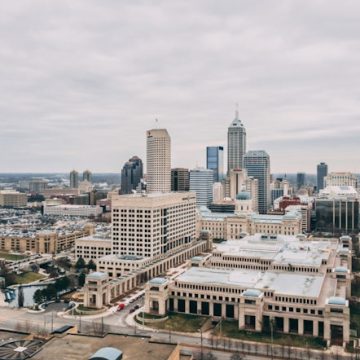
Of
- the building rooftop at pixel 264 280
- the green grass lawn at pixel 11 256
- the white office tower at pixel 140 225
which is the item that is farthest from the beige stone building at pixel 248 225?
the building rooftop at pixel 264 280

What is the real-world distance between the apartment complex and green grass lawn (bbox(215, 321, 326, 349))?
1469 millimetres

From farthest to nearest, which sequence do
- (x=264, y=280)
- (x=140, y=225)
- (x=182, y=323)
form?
(x=140, y=225) → (x=264, y=280) → (x=182, y=323)

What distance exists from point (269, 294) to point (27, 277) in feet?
219

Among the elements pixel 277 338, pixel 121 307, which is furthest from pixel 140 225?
pixel 277 338

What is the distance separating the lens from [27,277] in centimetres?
12406

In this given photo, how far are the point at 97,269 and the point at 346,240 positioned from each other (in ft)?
242

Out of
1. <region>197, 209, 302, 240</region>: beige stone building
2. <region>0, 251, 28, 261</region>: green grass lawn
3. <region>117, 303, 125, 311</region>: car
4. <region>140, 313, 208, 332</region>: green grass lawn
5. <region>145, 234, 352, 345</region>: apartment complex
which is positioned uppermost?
<region>197, 209, 302, 240</region>: beige stone building

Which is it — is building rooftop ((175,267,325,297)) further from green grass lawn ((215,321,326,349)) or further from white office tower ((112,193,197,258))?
white office tower ((112,193,197,258))

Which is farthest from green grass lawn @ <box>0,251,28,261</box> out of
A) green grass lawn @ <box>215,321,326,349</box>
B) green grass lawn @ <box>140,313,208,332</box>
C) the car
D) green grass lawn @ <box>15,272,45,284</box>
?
green grass lawn @ <box>215,321,326,349</box>

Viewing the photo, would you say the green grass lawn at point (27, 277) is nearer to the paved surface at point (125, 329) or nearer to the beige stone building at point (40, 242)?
the paved surface at point (125, 329)

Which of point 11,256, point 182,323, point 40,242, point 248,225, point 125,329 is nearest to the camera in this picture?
point 125,329

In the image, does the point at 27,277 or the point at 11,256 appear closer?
the point at 27,277

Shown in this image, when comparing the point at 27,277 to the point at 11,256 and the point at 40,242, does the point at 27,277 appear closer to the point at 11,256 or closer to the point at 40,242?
the point at 11,256

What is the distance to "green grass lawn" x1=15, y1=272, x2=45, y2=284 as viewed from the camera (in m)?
120
